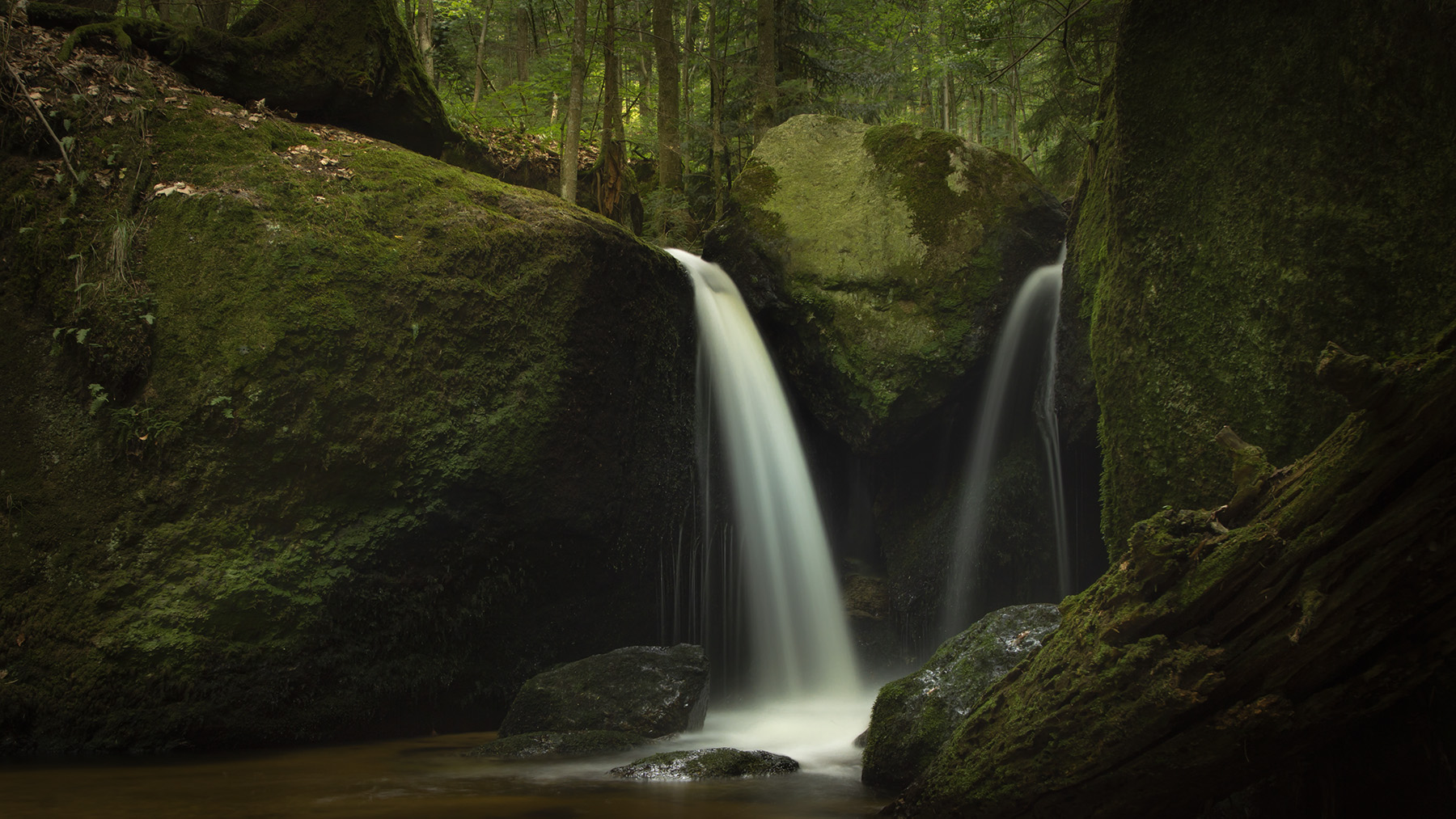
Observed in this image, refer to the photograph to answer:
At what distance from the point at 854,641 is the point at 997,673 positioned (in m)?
4.28

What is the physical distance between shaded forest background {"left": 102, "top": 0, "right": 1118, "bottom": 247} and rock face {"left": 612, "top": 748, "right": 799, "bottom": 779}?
6506 mm

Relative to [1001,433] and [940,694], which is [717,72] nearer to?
[1001,433]

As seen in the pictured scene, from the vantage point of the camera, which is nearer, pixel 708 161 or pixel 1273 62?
pixel 1273 62

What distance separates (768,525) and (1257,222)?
5.37m

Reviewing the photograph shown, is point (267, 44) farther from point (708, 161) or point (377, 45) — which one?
point (708, 161)

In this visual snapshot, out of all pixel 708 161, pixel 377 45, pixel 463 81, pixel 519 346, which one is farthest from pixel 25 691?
pixel 708 161

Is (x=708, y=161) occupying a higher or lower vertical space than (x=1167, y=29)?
higher

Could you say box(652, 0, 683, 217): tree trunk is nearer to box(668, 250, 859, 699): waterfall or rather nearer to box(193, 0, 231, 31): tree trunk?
box(668, 250, 859, 699): waterfall

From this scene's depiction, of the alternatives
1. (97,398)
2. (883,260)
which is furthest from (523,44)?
(97,398)

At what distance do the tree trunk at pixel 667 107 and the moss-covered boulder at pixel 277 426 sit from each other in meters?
5.69

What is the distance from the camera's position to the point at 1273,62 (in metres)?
3.94

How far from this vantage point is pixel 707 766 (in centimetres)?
467

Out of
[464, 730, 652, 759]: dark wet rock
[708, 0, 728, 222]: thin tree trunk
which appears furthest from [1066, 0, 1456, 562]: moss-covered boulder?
[708, 0, 728, 222]: thin tree trunk

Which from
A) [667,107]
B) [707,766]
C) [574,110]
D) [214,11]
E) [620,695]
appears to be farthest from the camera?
[667,107]
